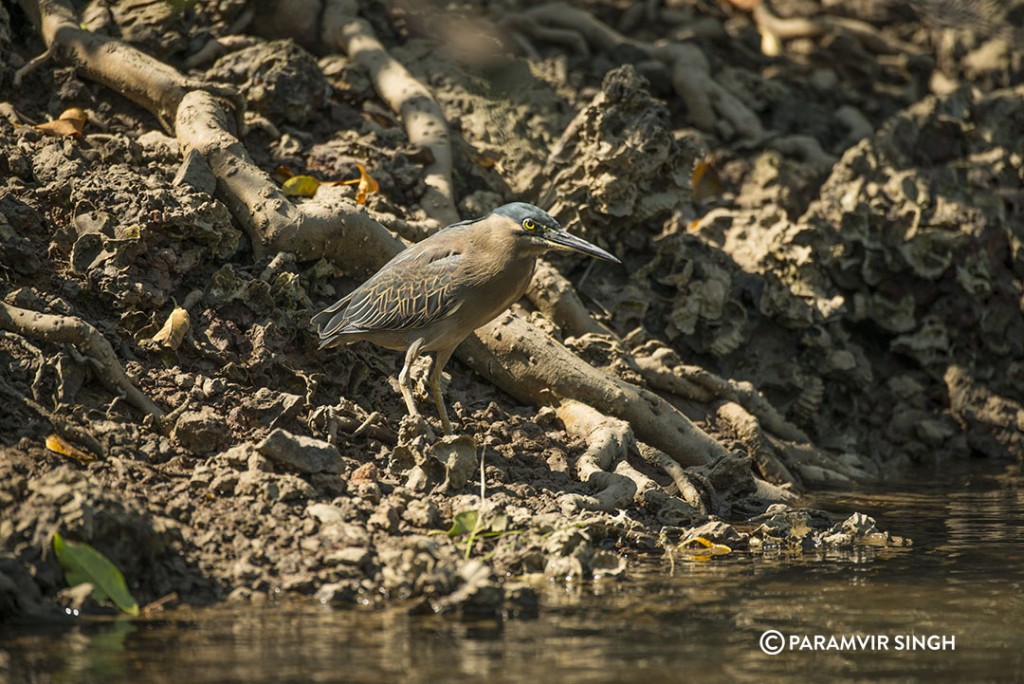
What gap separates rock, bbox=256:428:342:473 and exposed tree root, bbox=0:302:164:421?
2.59 feet

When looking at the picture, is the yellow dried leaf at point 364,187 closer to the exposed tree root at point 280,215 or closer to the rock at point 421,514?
the exposed tree root at point 280,215

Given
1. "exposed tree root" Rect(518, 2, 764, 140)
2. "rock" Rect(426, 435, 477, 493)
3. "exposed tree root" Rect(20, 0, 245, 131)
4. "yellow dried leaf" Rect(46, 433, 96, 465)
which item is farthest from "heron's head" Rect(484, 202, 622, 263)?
"exposed tree root" Rect(518, 2, 764, 140)

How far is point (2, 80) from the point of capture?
841 centimetres

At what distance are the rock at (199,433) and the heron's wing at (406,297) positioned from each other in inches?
42.1

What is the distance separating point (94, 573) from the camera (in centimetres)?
480

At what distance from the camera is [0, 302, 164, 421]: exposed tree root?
6.45 m

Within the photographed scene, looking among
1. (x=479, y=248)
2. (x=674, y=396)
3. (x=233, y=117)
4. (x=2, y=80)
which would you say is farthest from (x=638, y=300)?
(x=2, y=80)

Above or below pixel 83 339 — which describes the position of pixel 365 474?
below

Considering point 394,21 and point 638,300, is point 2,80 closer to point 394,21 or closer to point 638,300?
point 394,21

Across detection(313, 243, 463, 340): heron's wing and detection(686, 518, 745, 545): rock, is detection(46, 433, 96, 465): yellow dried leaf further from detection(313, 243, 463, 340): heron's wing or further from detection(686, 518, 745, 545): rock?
detection(686, 518, 745, 545): rock

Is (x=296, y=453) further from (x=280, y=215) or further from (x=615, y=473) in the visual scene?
(x=280, y=215)

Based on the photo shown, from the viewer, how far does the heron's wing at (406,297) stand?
6.89 meters

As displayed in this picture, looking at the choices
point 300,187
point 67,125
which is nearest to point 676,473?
point 300,187

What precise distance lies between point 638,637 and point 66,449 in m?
2.86
